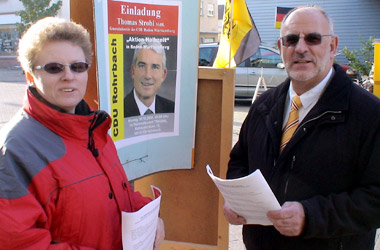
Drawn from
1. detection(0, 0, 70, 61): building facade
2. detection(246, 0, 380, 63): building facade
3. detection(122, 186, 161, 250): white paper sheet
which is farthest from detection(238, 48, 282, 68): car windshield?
detection(0, 0, 70, 61): building facade

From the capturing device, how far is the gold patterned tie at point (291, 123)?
79.2 inches

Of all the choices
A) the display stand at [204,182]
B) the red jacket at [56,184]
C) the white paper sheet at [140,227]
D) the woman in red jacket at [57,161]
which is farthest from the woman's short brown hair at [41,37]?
the display stand at [204,182]

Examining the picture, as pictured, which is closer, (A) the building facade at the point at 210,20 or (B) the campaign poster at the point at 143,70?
(B) the campaign poster at the point at 143,70

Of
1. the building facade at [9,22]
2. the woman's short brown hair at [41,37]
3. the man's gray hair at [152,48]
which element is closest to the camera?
the woman's short brown hair at [41,37]

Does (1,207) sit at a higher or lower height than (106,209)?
higher

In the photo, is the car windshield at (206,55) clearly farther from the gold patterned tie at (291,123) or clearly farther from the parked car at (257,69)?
the gold patterned tie at (291,123)

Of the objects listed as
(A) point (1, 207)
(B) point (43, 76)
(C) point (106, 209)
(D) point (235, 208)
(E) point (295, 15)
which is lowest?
(D) point (235, 208)

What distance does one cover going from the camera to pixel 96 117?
1624 mm

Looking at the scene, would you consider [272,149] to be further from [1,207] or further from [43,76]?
[1,207]

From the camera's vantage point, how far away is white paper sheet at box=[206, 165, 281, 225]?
1.64m

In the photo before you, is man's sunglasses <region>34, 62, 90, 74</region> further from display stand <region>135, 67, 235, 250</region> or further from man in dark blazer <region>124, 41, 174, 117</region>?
display stand <region>135, 67, 235, 250</region>

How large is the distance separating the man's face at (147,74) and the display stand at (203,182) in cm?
39

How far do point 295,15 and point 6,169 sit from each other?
1577mm

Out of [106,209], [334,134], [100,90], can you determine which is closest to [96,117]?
[106,209]
